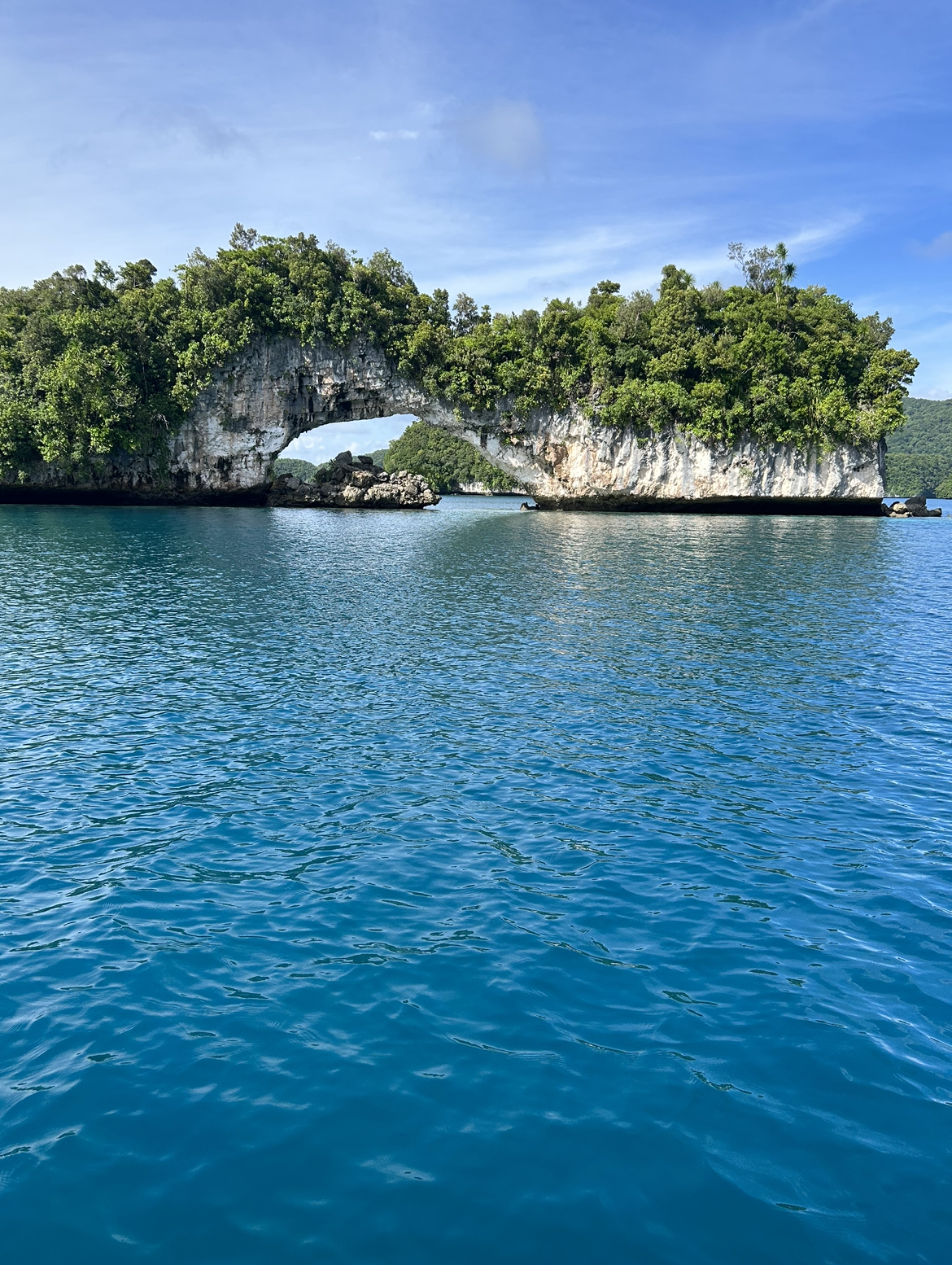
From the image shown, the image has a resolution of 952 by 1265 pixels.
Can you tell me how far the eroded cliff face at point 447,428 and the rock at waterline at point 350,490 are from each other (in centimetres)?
327

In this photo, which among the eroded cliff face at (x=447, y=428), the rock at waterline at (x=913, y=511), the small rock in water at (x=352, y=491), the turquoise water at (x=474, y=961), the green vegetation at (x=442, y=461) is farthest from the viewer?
the green vegetation at (x=442, y=461)

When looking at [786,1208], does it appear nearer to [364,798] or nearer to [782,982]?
[782,982]

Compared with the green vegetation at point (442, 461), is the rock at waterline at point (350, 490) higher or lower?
lower

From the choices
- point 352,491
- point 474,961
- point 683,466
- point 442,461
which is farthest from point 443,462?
point 474,961

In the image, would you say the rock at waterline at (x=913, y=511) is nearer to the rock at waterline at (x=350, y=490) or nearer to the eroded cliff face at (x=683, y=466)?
the eroded cliff face at (x=683, y=466)

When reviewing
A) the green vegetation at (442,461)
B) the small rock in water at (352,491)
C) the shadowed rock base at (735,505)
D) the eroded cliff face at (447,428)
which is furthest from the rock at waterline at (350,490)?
the green vegetation at (442,461)

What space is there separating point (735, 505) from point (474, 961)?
80.7 metres

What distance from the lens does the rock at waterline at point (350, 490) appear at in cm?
8775

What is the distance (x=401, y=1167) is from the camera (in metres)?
5.70

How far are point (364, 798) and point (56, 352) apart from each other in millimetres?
69250

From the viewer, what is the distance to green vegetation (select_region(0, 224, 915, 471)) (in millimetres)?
71562

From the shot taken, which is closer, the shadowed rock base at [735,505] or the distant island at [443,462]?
the shadowed rock base at [735,505]

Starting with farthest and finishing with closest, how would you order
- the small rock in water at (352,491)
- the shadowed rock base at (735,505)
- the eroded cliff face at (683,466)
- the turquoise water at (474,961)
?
the small rock in water at (352,491), the shadowed rock base at (735,505), the eroded cliff face at (683,466), the turquoise water at (474,961)

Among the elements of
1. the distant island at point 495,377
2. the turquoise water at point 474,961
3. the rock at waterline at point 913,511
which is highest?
the distant island at point 495,377
